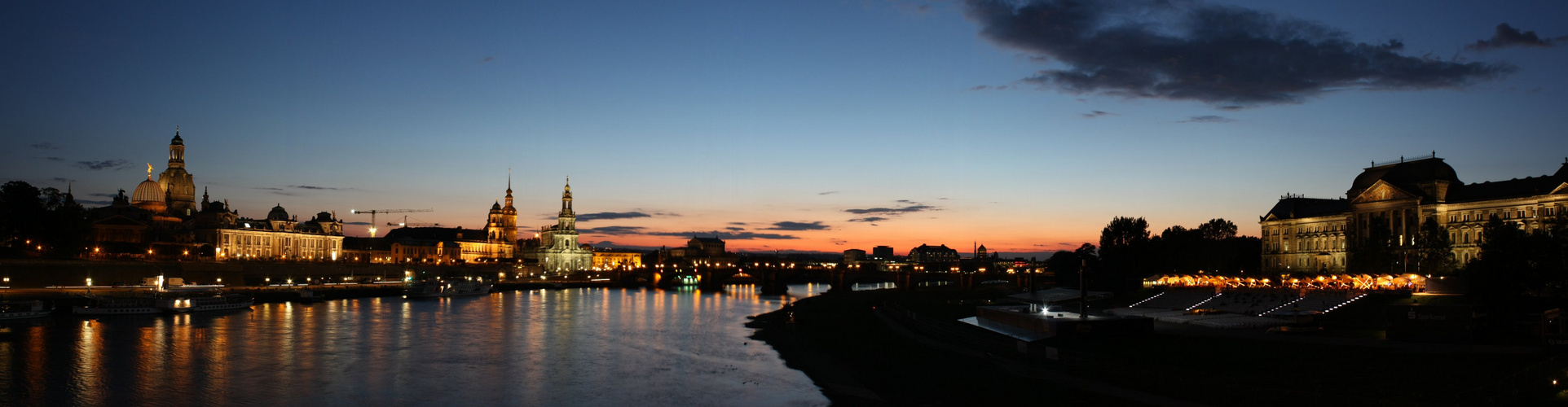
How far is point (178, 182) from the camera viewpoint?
614 feet

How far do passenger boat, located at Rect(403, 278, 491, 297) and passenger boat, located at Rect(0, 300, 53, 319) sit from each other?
63.5 metres

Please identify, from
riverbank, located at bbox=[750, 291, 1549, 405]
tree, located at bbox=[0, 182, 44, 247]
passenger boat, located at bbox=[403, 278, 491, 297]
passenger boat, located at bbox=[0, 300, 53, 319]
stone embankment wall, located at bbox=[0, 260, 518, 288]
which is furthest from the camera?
passenger boat, located at bbox=[403, 278, 491, 297]

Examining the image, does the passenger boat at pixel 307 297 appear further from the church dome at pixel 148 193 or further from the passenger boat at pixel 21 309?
the church dome at pixel 148 193

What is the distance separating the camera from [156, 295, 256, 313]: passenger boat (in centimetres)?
9362

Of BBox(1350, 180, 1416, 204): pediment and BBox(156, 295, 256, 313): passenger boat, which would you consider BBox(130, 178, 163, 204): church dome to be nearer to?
BBox(156, 295, 256, 313): passenger boat

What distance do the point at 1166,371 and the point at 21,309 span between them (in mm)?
89571

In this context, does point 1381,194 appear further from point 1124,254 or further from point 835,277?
point 835,277

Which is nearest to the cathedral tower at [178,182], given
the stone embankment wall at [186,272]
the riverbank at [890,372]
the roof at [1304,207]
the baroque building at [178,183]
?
the baroque building at [178,183]

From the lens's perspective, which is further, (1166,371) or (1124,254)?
(1124,254)

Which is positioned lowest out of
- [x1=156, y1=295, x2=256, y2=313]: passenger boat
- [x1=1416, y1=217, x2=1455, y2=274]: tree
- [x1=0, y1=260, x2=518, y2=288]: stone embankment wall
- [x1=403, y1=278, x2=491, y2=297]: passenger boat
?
[x1=403, y1=278, x2=491, y2=297]: passenger boat

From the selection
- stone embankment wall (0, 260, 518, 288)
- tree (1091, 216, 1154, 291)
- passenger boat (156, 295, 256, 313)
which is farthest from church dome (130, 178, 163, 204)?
tree (1091, 216, 1154, 291)

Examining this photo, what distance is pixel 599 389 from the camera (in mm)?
45688

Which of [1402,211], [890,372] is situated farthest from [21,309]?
[1402,211]

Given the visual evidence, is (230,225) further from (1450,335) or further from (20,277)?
(1450,335)
